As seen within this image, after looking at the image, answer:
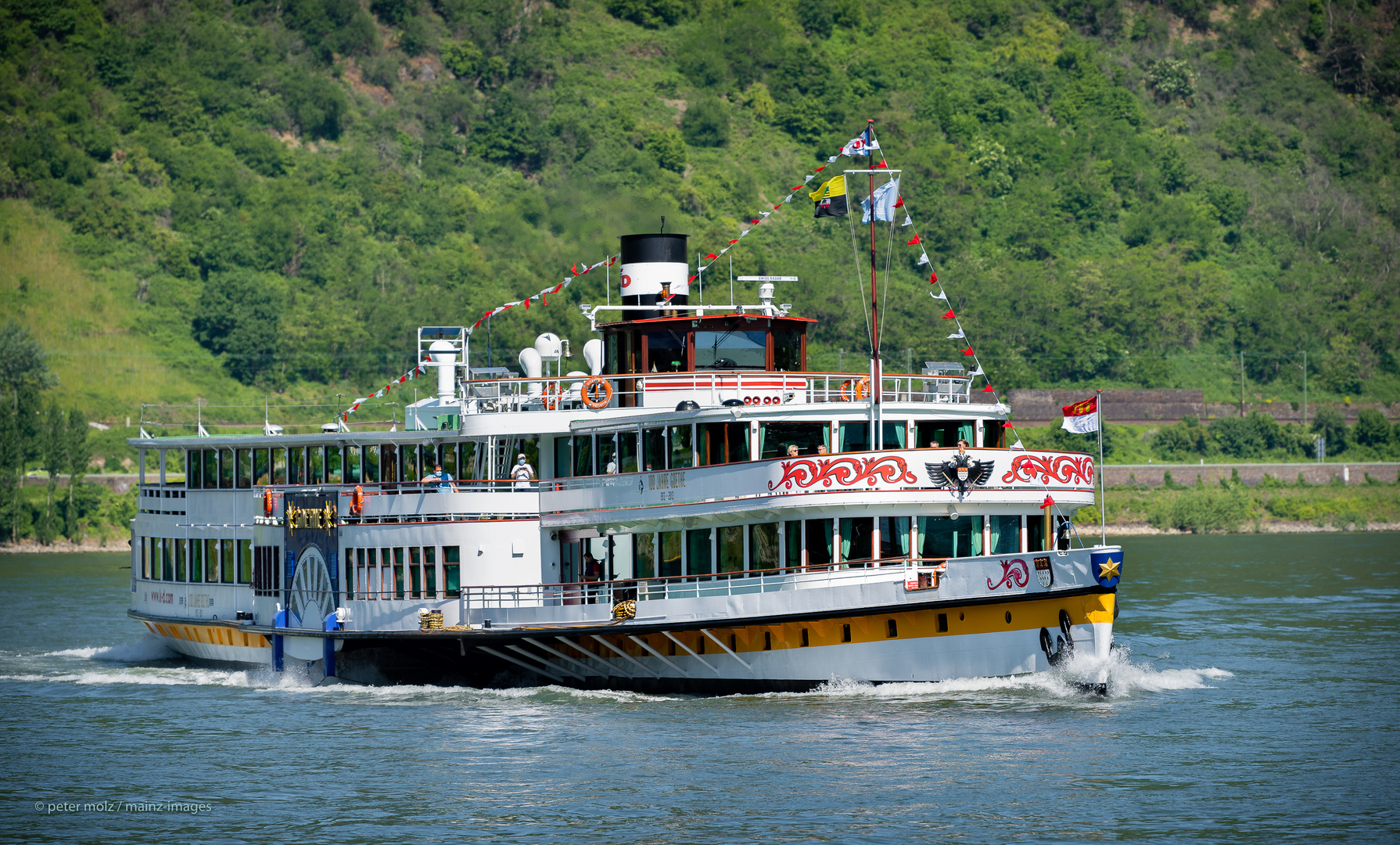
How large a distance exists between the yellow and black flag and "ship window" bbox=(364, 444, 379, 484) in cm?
1026

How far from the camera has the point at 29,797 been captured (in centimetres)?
2477

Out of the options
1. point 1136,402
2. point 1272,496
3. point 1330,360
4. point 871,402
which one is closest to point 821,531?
point 871,402

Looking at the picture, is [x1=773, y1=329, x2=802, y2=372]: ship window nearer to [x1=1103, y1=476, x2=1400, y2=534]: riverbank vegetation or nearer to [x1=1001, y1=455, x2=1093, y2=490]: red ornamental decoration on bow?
[x1=1001, y1=455, x2=1093, y2=490]: red ornamental decoration on bow

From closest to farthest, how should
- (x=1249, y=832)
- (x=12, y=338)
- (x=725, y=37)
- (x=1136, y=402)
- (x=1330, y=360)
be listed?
(x=1249, y=832) → (x=12, y=338) → (x=1136, y=402) → (x=1330, y=360) → (x=725, y=37)

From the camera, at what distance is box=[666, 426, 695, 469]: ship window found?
2991cm

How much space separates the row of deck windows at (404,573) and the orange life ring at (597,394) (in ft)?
12.1

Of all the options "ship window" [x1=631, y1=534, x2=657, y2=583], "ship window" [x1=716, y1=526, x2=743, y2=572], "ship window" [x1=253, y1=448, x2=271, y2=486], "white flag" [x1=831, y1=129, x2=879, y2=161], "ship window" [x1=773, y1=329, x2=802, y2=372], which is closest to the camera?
"ship window" [x1=716, y1=526, x2=743, y2=572]

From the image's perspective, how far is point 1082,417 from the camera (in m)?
28.3

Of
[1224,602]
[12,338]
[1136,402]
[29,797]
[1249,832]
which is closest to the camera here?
[1249,832]

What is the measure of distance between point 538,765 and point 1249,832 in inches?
399

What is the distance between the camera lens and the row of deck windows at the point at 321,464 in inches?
1309

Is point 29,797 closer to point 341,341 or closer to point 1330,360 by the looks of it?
point 341,341

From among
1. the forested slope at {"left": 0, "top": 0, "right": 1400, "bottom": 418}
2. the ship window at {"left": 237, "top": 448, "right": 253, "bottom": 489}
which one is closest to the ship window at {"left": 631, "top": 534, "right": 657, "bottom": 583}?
the ship window at {"left": 237, "top": 448, "right": 253, "bottom": 489}

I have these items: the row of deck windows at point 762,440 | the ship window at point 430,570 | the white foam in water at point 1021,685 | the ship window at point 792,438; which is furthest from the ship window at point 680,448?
the ship window at point 430,570
